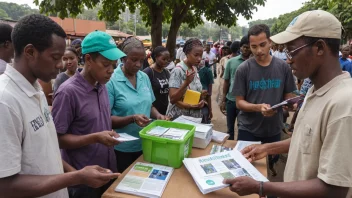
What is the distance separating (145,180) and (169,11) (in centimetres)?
875

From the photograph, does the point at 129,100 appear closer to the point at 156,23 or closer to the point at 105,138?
the point at 105,138

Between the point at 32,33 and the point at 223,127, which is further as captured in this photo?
the point at 223,127

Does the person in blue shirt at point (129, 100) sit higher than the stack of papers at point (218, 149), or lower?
higher

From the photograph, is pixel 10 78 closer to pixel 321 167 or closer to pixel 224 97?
pixel 321 167

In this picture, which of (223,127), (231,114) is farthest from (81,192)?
(223,127)

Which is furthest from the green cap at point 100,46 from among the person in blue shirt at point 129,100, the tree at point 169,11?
the tree at point 169,11

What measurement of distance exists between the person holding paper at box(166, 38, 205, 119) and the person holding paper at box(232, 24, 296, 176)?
58cm

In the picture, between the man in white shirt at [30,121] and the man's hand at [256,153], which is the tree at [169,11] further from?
the man in white shirt at [30,121]

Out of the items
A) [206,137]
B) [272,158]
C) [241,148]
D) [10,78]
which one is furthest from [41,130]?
[272,158]

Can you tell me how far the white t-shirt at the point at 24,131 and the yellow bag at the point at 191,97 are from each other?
1.86m

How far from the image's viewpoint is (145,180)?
61.6 inches

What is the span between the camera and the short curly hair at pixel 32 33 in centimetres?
116

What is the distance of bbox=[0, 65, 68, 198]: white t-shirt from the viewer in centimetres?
103

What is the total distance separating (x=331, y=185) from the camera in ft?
3.73
